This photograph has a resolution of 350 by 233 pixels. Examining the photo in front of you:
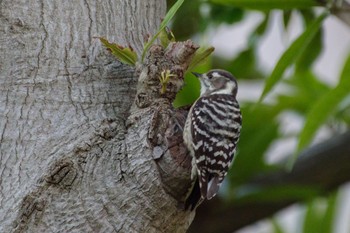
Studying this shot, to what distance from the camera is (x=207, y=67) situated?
11.1 ft

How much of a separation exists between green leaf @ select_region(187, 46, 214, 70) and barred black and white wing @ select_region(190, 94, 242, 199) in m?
0.13

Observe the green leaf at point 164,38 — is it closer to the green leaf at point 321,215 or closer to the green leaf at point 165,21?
the green leaf at point 165,21

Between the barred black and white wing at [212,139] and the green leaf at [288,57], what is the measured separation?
12 cm

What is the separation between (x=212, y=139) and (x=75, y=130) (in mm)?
416

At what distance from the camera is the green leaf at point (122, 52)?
91.4 inches

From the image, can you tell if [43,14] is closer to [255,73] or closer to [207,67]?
[207,67]

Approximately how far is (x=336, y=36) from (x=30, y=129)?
4.32 m

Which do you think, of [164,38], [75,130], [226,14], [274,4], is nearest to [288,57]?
[274,4]

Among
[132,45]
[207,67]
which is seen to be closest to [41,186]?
[132,45]

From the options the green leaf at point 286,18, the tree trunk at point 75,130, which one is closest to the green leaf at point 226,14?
the green leaf at point 286,18

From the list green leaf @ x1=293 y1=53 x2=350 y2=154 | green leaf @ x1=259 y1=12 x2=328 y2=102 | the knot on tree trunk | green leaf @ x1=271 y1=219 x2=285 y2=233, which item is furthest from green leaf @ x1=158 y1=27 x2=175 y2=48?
green leaf @ x1=271 y1=219 x2=285 y2=233

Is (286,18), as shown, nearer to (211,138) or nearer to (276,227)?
(211,138)

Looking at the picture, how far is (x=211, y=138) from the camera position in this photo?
251 cm

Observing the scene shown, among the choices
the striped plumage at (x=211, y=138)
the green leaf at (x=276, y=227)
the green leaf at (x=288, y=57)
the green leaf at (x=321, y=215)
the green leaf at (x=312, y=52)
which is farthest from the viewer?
the green leaf at (x=276, y=227)
